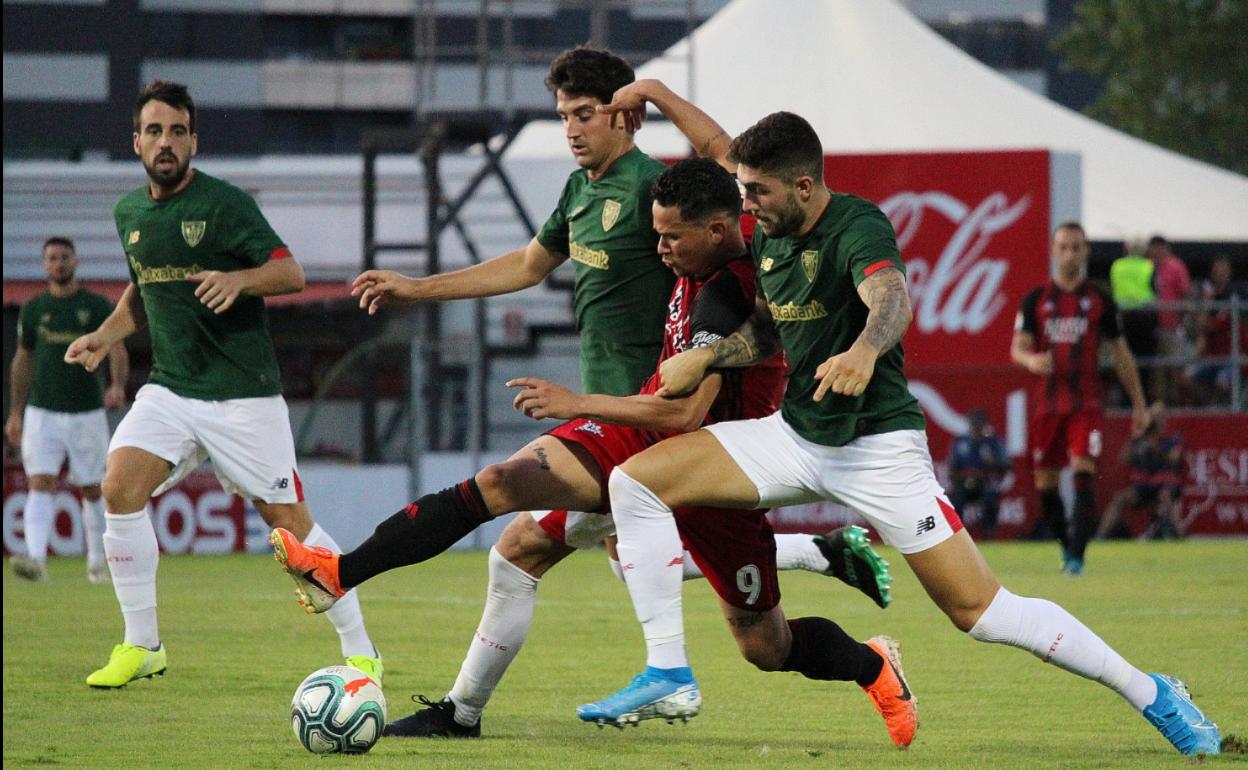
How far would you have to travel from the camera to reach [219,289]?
7617 millimetres

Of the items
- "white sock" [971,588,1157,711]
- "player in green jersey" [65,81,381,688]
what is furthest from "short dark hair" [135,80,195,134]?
"white sock" [971,588,1157,711]

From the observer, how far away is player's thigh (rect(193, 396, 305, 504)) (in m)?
8.01

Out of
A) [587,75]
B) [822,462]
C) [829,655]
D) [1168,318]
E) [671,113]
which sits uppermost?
[587,75]

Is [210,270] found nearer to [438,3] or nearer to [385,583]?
[385,583]

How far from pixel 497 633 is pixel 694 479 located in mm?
995

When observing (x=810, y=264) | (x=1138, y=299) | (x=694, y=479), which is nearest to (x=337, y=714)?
(x=694, y=479)

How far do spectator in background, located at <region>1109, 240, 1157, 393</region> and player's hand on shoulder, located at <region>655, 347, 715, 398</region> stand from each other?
14621mm

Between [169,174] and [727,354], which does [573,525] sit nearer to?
[727,354]

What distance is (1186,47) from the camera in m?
44.8

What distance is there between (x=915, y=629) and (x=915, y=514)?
4.72 m

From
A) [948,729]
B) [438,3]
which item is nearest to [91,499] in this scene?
[948,729]

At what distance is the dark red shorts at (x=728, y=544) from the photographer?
6.33m

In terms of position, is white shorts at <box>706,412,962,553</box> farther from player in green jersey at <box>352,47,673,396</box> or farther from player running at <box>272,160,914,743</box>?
player in green jersey at <box>352,47,673,396</box>

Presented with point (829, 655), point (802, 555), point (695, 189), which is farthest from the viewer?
point (802, 555)
